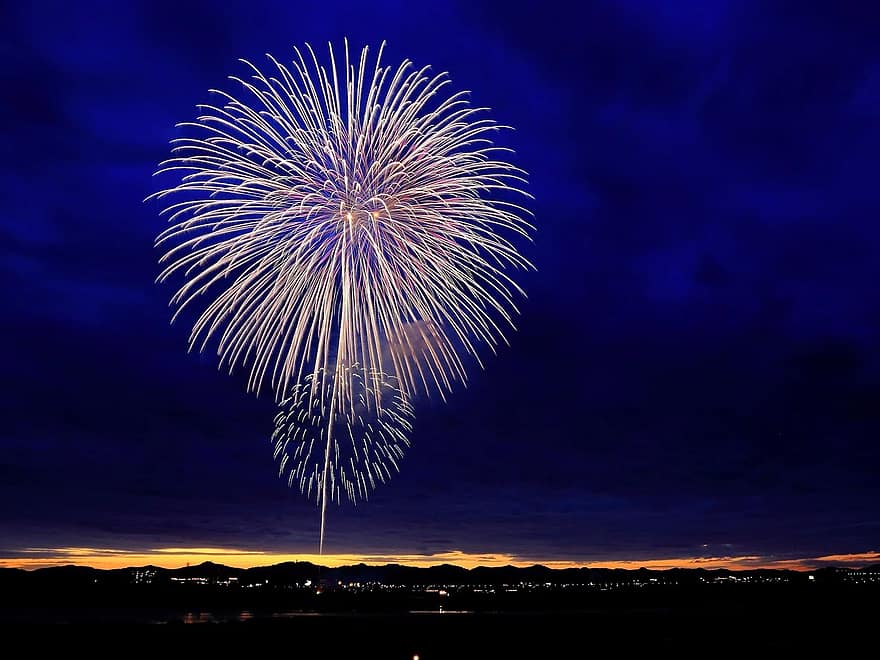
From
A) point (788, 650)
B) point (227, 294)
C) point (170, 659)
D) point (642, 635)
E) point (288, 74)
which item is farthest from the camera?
point (642, 635)

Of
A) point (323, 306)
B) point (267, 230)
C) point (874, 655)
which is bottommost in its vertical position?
point (874, 655)

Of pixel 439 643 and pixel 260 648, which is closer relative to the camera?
pixel 260 648

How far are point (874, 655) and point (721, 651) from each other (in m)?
18.4

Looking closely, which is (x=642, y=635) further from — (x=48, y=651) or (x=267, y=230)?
(x=267, y=230)

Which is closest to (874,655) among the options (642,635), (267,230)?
(642,635)

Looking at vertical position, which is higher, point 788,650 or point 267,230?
point 267,230

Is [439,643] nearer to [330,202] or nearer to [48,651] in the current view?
[48,651]

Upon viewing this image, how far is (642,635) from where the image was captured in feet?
461

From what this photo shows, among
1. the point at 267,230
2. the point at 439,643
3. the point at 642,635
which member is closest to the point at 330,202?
the point at 267,230

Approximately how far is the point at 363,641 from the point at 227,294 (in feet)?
328

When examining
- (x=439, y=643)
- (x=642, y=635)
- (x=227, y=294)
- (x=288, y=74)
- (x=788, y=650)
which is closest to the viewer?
(x=288, y=74)

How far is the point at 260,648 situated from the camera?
340 ft

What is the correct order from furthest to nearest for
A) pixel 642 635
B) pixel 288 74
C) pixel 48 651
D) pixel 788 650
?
pixel 642 635 < pixel 788 650 < pixel 48 651 < pixel 288 74

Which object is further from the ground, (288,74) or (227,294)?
(288,74)
